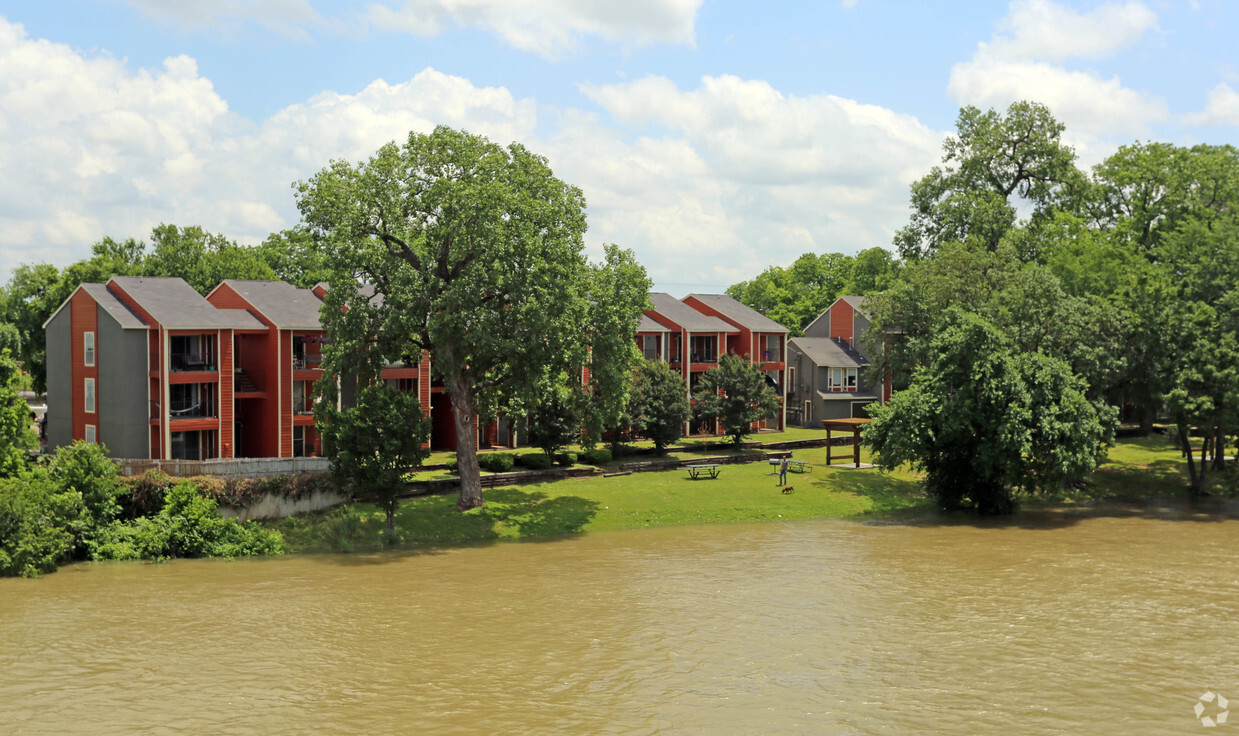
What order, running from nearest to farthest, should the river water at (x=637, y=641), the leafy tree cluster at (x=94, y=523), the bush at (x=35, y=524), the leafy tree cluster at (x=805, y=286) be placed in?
the river water at (x=637, y=641) < the bush at (x=35, y=524) < the leafy tree cluster at (x=94, y=523) < the leafy tree cluster at (x=805, y=286)

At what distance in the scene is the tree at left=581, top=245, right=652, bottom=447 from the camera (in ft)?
153

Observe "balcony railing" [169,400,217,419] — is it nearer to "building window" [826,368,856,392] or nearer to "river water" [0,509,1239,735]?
"river water" [0,509,1239,735]

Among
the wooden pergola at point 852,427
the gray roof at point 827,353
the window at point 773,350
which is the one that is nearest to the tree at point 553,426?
the wooden pergola at point 852,427

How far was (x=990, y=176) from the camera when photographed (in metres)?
83.6

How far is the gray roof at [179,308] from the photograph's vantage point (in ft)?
168

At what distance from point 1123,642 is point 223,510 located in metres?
33.0

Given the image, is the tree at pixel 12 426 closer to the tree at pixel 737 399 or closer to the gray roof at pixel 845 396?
the tree at pixel 737 399

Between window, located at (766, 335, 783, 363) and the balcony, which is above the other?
window, located at (766, 335, 783, 363)

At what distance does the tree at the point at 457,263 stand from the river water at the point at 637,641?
8545 mm

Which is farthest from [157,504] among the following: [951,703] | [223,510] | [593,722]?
[951,703]

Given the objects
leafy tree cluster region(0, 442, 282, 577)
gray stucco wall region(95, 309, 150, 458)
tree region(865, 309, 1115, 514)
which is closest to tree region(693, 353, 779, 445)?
tree region(865, 309, 1115, 514)

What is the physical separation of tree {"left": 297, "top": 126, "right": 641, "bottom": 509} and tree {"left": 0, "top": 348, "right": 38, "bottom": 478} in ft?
40.6

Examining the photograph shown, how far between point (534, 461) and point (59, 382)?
27.5 metres

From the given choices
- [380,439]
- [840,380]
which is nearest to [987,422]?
[380,439]
